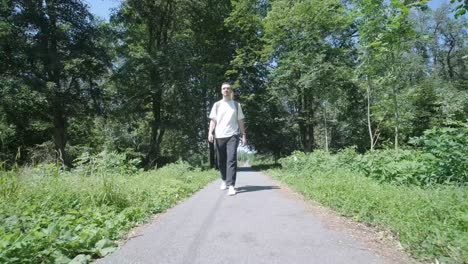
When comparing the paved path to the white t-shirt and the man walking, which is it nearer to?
the man walking

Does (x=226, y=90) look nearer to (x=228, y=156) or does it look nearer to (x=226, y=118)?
(x=226, y=118)

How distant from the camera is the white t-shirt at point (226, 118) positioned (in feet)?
25.9

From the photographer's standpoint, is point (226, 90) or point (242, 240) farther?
point (226, 90)

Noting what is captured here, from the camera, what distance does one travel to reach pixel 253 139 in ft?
→ 122

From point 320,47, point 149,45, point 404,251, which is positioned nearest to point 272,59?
point 320,47

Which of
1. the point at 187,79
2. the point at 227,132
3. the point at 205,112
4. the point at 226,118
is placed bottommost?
the point at 227,132

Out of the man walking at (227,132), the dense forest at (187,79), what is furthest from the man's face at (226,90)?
the dense forest at (187,79)

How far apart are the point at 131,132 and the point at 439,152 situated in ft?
103

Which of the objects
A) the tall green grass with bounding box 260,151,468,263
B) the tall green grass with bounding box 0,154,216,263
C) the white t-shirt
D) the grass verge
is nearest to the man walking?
the white t-shirt

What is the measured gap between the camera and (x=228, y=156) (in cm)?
771

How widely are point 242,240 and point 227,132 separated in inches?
160

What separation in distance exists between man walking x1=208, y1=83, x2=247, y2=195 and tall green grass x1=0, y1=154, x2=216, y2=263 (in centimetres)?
119

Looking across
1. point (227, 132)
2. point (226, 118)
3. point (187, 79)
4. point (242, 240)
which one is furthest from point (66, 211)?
point (187, 79)

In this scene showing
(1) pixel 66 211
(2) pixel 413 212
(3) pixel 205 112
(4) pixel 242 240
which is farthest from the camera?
(3) pixel 205 112
